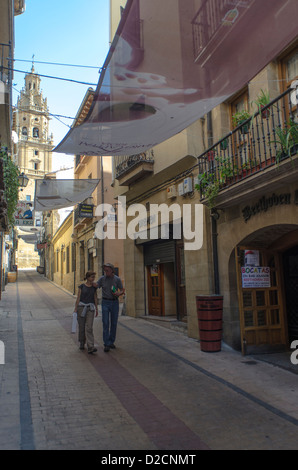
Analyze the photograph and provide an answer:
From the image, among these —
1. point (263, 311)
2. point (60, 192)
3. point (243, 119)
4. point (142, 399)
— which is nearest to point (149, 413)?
point (142, 399)

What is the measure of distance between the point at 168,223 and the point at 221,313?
11.6 feet

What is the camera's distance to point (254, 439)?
3639 mm

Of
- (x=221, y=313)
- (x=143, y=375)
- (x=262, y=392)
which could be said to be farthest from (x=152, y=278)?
(x=262, y=392)

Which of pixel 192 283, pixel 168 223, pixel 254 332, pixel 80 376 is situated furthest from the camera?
pixel 168 223

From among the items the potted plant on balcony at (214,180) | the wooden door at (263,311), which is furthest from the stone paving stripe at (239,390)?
the potted plant on balcony at (214,180)

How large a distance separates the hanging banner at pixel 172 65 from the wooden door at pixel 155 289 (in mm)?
5846

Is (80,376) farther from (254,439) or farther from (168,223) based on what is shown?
(168,223)

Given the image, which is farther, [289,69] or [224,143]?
[224,143]

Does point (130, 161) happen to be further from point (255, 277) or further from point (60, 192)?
point (255, 277)

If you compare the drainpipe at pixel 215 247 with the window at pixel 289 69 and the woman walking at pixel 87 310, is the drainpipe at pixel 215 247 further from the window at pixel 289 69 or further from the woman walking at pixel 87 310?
the window at pixel 289 69

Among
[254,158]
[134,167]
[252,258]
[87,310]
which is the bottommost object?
[87,310]

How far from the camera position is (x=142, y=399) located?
4809mm

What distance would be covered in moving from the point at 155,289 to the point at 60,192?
14.5 feet

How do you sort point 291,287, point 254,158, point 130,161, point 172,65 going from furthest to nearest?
point 130,161, point 291,287, point 254,158, point 172,65
